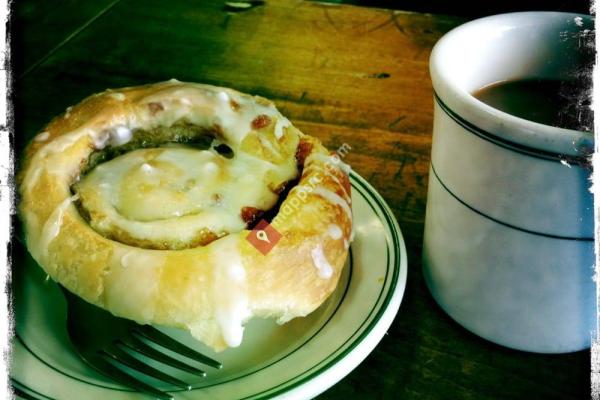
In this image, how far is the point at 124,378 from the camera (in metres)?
0.62

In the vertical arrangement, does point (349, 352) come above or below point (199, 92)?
below

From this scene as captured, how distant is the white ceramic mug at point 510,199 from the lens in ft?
1.85

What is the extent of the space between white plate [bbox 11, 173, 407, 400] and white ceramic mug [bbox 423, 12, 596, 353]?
0.08 m

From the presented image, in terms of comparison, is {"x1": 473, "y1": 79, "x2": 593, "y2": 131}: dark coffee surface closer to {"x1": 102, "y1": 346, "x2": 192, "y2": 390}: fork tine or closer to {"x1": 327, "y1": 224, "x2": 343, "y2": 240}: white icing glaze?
{"x1": 327, "y1": 224, "x2": 343, "y2": 240}: white icing glaze

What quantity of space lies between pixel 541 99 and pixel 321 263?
31cm

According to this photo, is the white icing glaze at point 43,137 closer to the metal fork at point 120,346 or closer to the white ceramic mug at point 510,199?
the metal fork at point 120,346

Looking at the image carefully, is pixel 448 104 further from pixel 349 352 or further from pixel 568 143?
pixel 349 352

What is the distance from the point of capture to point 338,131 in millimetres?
1083

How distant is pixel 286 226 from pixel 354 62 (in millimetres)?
701

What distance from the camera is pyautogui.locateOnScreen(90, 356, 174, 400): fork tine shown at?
1.95ft

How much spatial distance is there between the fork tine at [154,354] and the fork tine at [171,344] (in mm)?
10

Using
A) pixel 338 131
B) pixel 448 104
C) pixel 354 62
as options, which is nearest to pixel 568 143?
pixel 448 104

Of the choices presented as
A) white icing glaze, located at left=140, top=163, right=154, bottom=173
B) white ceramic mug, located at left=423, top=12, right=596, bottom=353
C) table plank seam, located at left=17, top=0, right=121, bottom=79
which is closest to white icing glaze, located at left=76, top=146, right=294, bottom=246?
white icing glaze, located at left=140, top=163, right=154, bottom=173

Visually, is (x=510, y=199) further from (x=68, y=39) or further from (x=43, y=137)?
(x=68, y=39)
